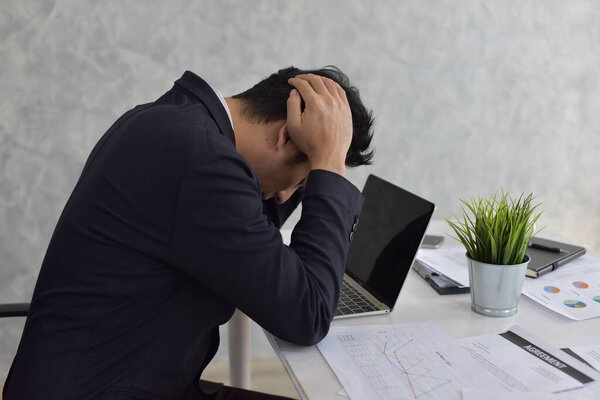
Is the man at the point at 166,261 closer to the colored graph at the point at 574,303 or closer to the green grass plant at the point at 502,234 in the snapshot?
the green grass plant at the point at 502,234

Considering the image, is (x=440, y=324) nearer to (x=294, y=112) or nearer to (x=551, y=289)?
(x=551, y=289)

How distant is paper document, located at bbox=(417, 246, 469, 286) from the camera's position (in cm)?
140

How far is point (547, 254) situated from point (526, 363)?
1.94 ft

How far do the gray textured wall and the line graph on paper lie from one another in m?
1.39

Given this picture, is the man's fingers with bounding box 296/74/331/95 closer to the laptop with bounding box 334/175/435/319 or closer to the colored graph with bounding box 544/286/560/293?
the laptop with bounding box 334/175/435/319

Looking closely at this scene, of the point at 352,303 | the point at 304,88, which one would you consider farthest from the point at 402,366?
the point at 304,88

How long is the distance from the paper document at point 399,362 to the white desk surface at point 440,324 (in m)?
0.03

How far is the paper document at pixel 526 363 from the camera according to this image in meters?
0.91

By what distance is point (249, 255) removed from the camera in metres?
0.89

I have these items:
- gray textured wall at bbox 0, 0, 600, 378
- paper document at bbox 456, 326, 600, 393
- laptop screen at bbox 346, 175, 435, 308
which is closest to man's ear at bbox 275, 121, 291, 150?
laptop screen at bbox 346, 175, 435, 308

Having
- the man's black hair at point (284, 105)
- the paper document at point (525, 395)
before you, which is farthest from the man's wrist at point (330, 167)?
the paper document at point (525, 395)

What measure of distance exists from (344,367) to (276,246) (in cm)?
23

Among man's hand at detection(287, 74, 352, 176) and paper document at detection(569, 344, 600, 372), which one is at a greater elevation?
man's hand at detection(287, 74, 352, 176)

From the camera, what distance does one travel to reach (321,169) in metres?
1.07
